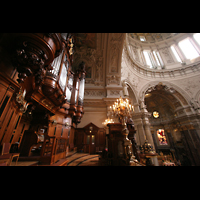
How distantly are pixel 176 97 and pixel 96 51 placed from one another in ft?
43.9

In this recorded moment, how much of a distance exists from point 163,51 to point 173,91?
869cm

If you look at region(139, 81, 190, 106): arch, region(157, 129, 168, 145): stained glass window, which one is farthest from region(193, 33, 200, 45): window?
region(157, 129, 168, 145): stained glass window

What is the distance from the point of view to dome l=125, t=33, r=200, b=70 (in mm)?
14901

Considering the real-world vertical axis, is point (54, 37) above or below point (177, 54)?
below

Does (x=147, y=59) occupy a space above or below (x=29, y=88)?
above

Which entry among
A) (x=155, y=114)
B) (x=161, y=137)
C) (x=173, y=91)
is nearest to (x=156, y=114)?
(x=155, y=114)

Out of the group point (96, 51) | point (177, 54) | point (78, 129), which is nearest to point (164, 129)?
point (177, 54)

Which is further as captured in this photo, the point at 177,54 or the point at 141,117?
the point at 177,54

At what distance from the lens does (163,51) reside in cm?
1702

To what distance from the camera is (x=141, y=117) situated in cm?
1117

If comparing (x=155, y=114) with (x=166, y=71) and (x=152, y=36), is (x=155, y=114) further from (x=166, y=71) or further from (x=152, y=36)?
(x=152, y=36)

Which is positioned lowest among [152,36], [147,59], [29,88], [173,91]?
[29,88]
